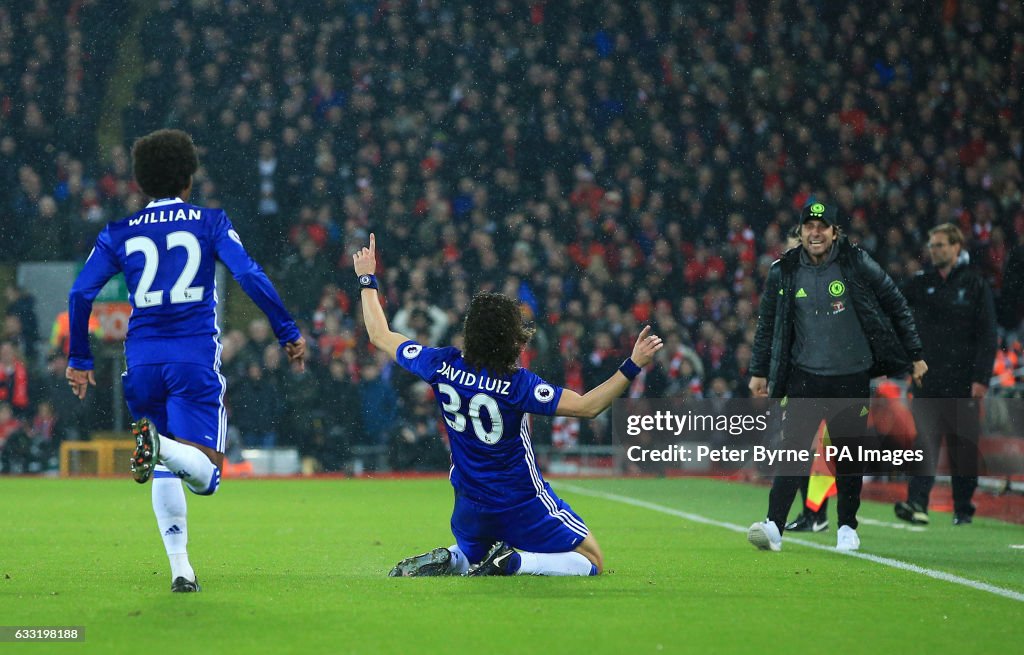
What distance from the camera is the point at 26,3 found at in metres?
24.6

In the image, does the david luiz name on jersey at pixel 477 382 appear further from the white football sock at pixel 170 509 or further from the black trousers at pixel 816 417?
the black trousers at pixel 816 417

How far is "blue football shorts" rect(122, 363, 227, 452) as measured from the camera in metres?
5.88

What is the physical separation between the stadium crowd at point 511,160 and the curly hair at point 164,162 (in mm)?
13142

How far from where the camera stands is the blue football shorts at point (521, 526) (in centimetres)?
675

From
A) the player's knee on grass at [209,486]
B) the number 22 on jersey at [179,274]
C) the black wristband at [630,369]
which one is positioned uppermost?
the number 22 on jersey at [179,274]

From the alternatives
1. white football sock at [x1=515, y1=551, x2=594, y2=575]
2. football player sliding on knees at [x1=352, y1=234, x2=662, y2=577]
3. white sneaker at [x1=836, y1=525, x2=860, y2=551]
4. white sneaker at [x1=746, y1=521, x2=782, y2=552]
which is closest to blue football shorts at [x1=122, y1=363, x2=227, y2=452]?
football player sliding on knees at [x1=352, y1=234, x2=662, y2=577]

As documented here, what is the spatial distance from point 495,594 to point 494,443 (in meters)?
0.84

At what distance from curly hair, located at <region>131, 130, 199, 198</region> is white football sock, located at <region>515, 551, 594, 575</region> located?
94.2 inches

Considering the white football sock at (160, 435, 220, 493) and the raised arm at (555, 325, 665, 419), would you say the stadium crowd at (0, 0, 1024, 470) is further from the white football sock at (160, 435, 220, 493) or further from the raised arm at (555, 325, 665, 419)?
the white football sock at (160, 435, 220, 493)

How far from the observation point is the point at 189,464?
18.5 feet

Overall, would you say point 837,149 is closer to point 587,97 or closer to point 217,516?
point 587,97

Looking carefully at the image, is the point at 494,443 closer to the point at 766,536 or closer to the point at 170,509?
the point at 170,509

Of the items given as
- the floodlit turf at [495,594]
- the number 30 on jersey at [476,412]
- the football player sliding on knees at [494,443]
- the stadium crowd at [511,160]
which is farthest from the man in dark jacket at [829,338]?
the stadium crowd at [511,160]

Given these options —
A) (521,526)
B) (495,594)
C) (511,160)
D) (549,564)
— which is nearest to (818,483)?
(549,564)
